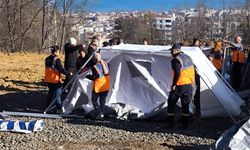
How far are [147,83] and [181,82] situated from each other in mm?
2315

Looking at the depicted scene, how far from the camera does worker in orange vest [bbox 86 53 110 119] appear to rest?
11.8 meters

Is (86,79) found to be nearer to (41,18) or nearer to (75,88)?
(75,88)

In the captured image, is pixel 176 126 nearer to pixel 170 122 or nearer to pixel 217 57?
pixel 170 122

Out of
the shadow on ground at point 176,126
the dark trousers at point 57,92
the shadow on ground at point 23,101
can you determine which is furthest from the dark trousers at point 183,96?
the shadow on ground at point 23,101

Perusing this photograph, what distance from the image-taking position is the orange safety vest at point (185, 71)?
10531 millimetres

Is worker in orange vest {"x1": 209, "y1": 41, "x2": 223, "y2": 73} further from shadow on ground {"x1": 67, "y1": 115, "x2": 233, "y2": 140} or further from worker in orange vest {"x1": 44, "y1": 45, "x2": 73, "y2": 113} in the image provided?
worker in orange vest {"x1": 44, "y1": 45, "x2": 73, "y2": 113}

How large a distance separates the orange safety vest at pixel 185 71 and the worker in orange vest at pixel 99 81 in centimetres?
196

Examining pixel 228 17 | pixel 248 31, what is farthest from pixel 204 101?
pixel 228 17

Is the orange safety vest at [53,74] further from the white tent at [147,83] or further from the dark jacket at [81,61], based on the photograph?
the dark jacket at [81,61]

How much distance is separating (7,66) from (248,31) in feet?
76.4

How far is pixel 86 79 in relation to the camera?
1286 centimetres

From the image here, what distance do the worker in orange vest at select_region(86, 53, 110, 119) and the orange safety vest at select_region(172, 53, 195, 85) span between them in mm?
1963

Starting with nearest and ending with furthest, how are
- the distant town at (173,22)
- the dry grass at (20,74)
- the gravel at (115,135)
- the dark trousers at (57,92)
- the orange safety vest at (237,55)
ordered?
the gravel at (115,135) → the dark trousers at (57,92) → the orange safety vest at (237,55) → the dry grass at (20,74) → the distant town at (173,22)

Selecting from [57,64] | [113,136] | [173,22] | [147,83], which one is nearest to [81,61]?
[57,64]
